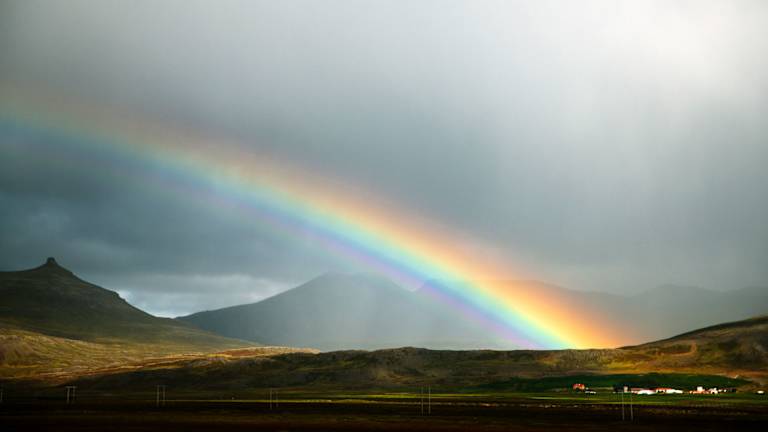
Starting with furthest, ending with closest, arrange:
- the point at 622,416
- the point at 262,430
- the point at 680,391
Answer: the point at 680,391 → the point at 622,416 → the point at 262,430

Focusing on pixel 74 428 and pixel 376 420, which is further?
pixel 376 420

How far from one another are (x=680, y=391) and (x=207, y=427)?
159579 mm

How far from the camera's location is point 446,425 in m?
88.8

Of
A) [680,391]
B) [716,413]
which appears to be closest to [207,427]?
[716,413]

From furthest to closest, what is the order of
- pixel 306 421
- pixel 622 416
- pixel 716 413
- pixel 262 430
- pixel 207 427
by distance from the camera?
pixel 716 413, pixel 622 416, pixel 306 421, pixel 207 427, pixel 262 430

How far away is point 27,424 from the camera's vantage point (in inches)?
3474

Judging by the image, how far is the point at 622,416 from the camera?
101 m

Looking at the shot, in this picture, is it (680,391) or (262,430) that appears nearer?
(262,430)

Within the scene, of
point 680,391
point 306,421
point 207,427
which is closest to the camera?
point 207,427

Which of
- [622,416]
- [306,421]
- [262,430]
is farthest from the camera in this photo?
[622,416]

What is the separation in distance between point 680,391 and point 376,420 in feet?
444

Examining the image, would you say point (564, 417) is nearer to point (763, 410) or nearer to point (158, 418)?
point (763, 410)

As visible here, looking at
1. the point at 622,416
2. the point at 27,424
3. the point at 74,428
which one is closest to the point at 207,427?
the point at 74,428

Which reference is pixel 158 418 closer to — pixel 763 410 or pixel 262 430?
pixel 262 430
